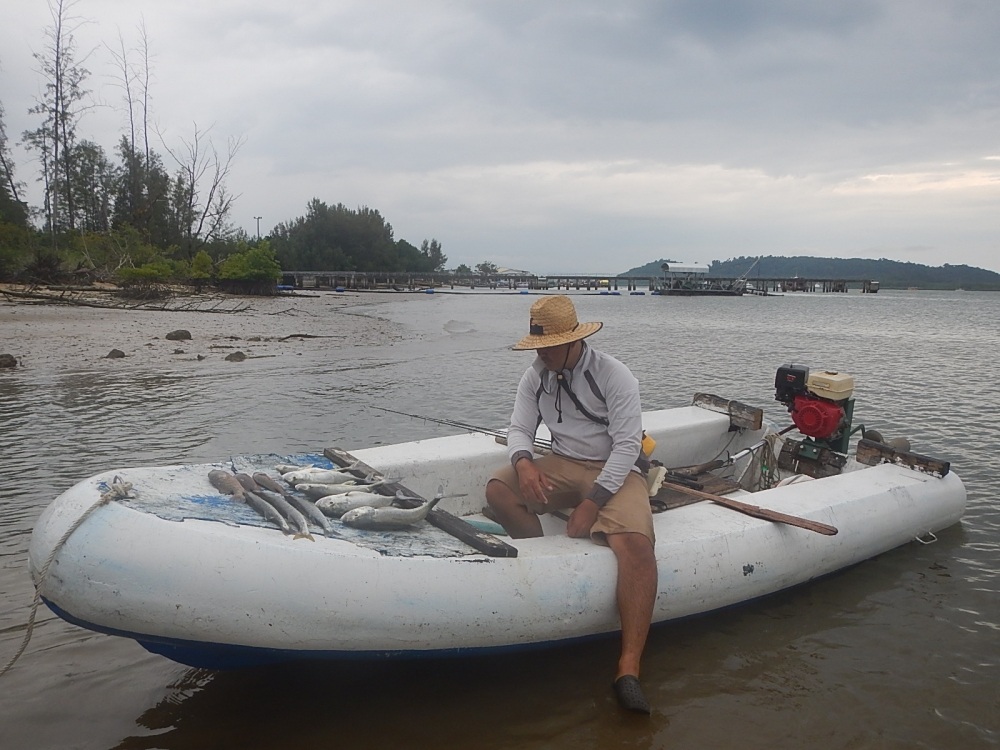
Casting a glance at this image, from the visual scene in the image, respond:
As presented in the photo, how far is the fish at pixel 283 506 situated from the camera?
3.04 meters

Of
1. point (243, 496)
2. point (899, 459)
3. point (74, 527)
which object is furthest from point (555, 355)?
point (899, 459)

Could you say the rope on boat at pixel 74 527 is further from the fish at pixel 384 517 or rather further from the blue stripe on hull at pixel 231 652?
the fish at pixel 384 517

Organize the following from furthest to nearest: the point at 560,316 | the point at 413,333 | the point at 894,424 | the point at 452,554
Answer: the point at 413,333 < the point at 894,424 < the point at 560,316 < the point at 452,554

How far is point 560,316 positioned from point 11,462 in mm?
6008

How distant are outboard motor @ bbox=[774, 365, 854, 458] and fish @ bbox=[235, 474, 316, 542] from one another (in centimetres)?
400

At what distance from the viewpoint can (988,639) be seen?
4.16m

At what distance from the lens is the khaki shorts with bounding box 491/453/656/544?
356 centimetres

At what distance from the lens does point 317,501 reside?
11.3 feet

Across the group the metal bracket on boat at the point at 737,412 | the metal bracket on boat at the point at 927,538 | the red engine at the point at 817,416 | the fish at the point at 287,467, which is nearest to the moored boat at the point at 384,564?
the fish at the point at 287,467

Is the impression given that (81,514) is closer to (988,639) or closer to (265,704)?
(265,704)

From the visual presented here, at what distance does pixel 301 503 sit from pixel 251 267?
35771mm

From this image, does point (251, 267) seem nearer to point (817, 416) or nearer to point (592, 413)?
point (817, 416)

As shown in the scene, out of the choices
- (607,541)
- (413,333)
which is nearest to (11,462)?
(607,541)

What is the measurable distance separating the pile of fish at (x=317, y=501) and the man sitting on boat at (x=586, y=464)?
Answer: 0.72 m
